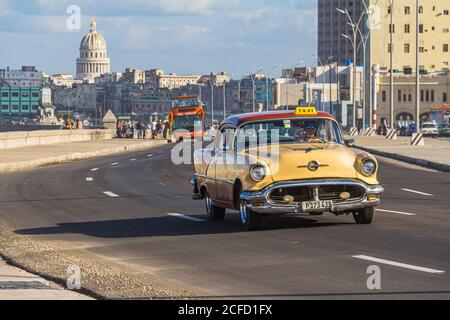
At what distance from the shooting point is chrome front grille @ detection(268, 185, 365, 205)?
15.6 meters

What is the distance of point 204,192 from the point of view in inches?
726

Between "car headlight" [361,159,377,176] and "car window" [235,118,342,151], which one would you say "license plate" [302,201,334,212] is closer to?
"car headlight" [361,159,377,176]

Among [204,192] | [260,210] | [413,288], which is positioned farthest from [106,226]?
[413,288]

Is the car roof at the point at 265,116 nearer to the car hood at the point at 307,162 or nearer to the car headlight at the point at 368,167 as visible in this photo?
the car hood at the point at 307,162

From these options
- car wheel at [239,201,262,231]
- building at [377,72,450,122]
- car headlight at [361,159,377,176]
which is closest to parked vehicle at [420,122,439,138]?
building at [377,72,450,122]

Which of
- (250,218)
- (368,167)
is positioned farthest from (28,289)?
(368,167)

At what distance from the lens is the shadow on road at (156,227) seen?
1622cm

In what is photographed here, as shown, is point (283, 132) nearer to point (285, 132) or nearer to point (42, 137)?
point (285, 132)

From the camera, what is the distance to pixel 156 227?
17.2 metres

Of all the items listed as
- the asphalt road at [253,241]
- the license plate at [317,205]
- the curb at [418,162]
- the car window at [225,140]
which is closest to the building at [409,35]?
the curb at [418,162]

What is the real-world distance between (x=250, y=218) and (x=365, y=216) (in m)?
1.62

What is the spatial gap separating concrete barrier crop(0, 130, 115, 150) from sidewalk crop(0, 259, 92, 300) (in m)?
44.1

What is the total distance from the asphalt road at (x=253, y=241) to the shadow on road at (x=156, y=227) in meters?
0.01

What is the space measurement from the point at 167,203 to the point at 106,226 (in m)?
4.27
